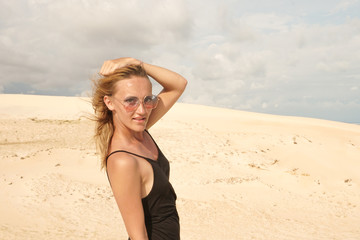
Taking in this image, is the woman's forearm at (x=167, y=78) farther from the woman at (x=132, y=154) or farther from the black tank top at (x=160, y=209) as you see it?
the black tank top at (x=160, y=209)

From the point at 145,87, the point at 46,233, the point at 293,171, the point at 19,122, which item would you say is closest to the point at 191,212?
the point at 46,233

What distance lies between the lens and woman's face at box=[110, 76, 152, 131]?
2.12 m

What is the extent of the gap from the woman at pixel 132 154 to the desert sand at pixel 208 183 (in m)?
2.13

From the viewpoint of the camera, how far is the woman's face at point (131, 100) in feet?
6.97

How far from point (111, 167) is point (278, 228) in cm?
670

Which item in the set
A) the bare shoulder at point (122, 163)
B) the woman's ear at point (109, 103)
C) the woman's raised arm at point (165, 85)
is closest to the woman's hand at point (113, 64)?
the woman's ear at point (109, 103)

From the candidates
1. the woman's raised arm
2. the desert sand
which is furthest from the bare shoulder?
the desert sand

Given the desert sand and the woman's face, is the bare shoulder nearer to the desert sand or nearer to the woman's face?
the woman's face

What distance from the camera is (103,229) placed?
6.96 metres

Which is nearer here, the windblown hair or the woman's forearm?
the windblown hair

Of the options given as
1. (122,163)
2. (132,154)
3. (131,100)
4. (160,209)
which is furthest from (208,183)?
(122,163)

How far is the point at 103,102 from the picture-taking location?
226 cm

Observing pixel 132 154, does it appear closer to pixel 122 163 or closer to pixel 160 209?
pixel 122 163

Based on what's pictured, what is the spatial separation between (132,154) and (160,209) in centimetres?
41
